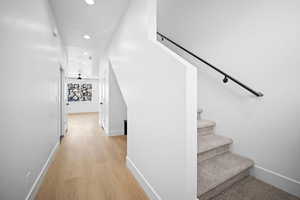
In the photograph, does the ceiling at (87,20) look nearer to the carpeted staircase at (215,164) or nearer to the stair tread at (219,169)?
the carpeted staircase at (215,164)

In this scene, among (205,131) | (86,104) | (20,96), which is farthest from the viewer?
(86,104)

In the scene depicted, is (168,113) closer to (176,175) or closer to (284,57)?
(176,175)

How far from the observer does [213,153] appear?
1.71m

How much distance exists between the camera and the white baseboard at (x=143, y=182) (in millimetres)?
1479

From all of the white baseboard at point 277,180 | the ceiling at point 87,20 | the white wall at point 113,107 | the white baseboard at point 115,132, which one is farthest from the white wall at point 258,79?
the white baseboard at point 115,132

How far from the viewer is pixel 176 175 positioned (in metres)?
1.15

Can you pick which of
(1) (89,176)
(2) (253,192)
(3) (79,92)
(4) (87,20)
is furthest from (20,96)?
(3) (79,92)

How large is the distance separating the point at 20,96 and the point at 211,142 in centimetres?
234

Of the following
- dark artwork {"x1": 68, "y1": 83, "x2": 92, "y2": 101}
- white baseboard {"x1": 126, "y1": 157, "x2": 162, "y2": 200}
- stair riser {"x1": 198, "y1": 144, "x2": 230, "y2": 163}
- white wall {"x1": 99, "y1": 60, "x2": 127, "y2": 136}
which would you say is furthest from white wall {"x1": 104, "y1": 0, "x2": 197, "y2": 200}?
dark artwork {"x1": 68, "y1": 83, "x2": 92, "y2": 101}

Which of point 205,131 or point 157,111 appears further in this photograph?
point 205,131

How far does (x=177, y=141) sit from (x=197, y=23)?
91.8 inches

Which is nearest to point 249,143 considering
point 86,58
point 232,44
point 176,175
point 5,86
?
point 176,175

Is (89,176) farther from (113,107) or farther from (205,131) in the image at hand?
(113,107)

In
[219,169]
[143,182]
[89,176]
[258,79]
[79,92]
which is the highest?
→ [79,92]
